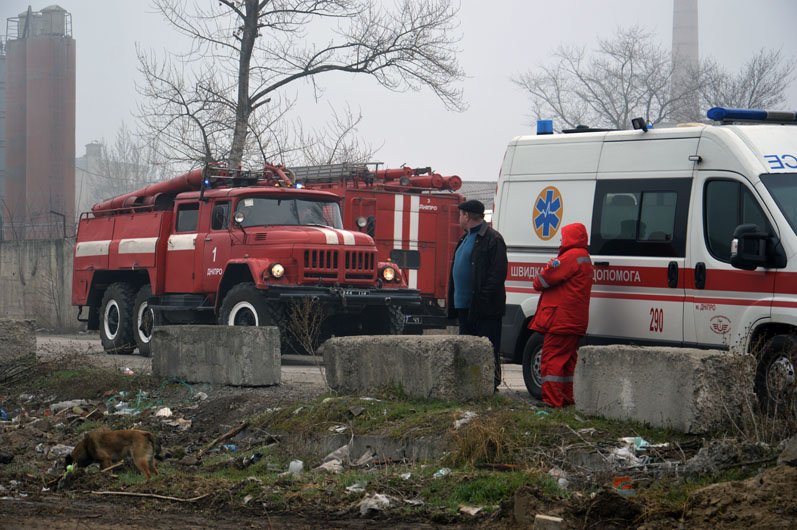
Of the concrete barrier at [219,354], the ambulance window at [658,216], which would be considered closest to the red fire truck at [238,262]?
the concrete barrier at [219,354]

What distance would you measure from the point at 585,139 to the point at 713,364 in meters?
4.10

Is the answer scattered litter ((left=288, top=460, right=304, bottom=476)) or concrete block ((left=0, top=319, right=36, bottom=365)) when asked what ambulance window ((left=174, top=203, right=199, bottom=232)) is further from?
scattered litter ((left=288, top=460, right=304, bottom=476))

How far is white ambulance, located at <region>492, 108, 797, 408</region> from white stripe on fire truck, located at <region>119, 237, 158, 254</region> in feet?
27.5

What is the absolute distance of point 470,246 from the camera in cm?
1038

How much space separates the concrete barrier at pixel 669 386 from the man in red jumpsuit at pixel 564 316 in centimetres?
157

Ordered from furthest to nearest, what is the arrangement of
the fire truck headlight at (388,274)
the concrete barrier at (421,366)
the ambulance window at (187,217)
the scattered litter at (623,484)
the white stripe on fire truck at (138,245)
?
the white stripe on fire truck at (138,245)
the ambulance window at (187,217)
the fire truck headlight at (388,274)
the concrete barrier at (421,366)
the scattered litter at (623,484)

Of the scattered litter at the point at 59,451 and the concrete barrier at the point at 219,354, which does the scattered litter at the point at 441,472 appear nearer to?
the scattered litter at the point at 59,451

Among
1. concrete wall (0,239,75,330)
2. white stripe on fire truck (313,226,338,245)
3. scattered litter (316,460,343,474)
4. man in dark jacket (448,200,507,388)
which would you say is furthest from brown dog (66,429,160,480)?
concrete wall (0,239,75,330)

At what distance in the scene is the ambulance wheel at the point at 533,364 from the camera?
35.9ft

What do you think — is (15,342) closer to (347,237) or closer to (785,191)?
(347,237)

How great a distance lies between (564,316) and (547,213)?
69.4 inches

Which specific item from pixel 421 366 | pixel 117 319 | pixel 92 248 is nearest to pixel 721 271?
pixel 421 366

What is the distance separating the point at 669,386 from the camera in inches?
294

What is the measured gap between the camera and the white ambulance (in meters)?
9.05
